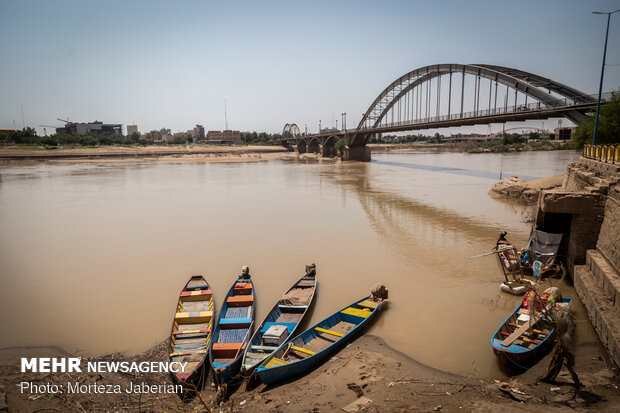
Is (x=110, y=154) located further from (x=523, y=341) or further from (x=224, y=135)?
(x=523, y=341)

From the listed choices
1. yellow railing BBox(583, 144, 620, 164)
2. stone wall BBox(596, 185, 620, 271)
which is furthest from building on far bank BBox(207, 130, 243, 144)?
stone wall BBox(596, 185, 620, 271)

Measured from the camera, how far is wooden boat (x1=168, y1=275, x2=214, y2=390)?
685cm

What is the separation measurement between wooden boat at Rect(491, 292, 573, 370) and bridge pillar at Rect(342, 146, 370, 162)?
69711 millimetres

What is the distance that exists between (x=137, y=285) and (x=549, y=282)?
44.3 feet

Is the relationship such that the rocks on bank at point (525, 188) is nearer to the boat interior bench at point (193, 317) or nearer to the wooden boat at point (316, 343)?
the wooden boat at point (316, 343)

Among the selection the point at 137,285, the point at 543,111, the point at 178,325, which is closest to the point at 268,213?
the point at 137,285

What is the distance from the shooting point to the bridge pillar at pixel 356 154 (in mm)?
76750

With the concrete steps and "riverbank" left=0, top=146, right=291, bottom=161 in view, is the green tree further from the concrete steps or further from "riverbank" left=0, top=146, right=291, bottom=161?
"riverbank" left=0, top=146, right=291, bottom=161

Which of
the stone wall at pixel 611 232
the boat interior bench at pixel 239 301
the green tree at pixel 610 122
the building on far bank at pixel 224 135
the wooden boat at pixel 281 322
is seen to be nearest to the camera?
the wooden boat at pixel 281 322

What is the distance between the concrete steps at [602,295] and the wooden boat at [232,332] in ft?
24.1

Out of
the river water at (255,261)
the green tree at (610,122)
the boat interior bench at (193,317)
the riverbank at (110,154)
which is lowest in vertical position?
the river water at (255,261)

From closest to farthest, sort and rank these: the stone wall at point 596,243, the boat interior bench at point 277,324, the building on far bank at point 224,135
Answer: the boat interior bench at point 277,324 → the stone wall at point 596,243 → the building on far bank at point 224,135

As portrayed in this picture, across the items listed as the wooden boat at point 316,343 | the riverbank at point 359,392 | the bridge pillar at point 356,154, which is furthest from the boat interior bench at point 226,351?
the bridge pillar at point 356,154

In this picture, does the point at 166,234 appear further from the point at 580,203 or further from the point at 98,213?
the point at 580,203
